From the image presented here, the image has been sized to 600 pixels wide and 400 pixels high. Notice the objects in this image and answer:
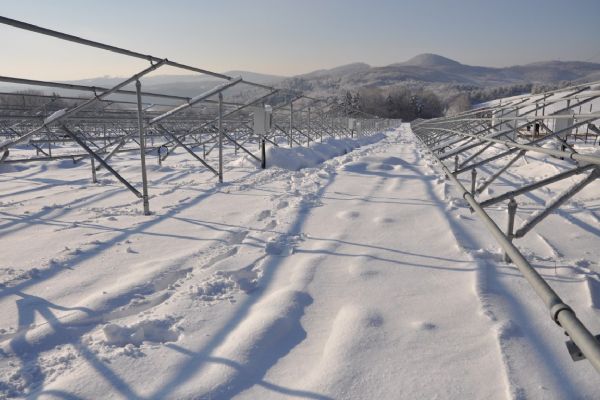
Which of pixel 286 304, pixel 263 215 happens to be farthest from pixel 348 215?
pixel 286 304

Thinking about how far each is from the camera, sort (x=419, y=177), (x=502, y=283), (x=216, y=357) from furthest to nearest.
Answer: (x=419, y=177) < (x=502, y=283) < (x=216, y=357)

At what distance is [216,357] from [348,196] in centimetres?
447

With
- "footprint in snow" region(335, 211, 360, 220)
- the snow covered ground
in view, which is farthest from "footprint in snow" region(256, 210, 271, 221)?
"footprint in snow" region(335, 211, 360, 220)

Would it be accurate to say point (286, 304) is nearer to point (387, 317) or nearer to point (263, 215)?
point (387, 317)

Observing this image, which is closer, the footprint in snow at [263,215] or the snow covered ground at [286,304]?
the snow covered ground at [286,304]

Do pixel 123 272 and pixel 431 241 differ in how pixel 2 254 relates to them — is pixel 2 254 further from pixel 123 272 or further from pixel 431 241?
pixel 431 241

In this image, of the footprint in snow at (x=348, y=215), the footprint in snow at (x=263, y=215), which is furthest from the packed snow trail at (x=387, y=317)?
the footprint in snow at (x=263, y=215)

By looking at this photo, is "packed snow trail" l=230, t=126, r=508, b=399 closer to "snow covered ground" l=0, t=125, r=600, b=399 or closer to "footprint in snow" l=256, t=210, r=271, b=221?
"snow covered ground" l=0, t=125, r=600, b=399

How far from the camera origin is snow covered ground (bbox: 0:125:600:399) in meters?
1.79

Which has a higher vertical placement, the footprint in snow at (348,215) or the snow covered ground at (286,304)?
the footprint in snow at (348,215)

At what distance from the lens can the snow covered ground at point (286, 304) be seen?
5.87 ft

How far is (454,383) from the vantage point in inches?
68.7

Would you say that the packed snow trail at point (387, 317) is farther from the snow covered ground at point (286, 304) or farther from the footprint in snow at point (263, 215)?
the footprint in snow at point (263, 215)

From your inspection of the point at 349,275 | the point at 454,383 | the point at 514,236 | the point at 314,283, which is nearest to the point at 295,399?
the point at 454,383
